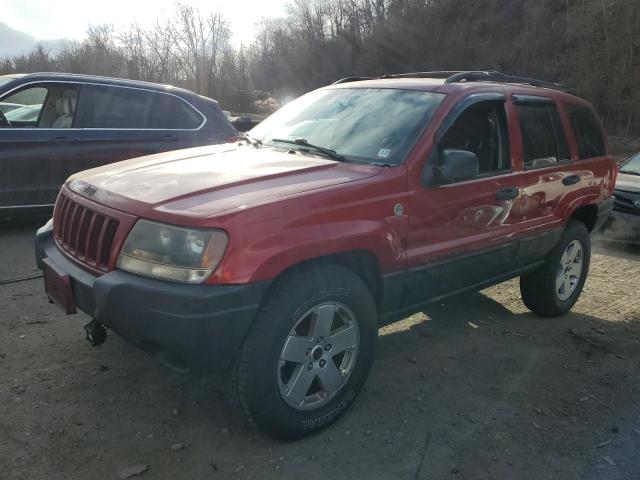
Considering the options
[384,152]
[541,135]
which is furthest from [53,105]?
[541,135]

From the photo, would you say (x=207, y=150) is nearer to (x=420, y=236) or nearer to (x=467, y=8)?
(x=420, y=236)

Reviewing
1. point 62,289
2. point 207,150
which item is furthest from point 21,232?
point 62,289

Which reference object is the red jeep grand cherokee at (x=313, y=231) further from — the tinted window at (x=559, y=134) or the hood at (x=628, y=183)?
the hood at (x=628, y=183)

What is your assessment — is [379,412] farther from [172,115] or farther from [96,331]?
[172,115]

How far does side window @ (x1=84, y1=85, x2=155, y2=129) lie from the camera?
642cm

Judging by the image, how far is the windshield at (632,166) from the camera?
8304mm

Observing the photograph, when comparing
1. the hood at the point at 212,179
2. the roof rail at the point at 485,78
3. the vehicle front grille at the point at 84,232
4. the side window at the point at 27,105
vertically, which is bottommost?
the vehicle front grille at the point at 84,232

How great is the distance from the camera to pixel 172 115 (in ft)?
22.7

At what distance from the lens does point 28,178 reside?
19.9 ft

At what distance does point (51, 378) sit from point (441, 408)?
2.30 meters

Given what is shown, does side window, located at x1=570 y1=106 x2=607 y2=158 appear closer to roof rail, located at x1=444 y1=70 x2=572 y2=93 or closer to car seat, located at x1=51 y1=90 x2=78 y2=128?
roof rail, located at x1=444 y1=70 x2=572 y2=93

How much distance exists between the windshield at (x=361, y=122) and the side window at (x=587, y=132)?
1.81m

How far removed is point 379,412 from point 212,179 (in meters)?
1.59

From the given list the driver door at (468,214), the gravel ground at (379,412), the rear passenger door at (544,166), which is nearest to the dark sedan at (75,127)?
the gravel ground at (379,412)
